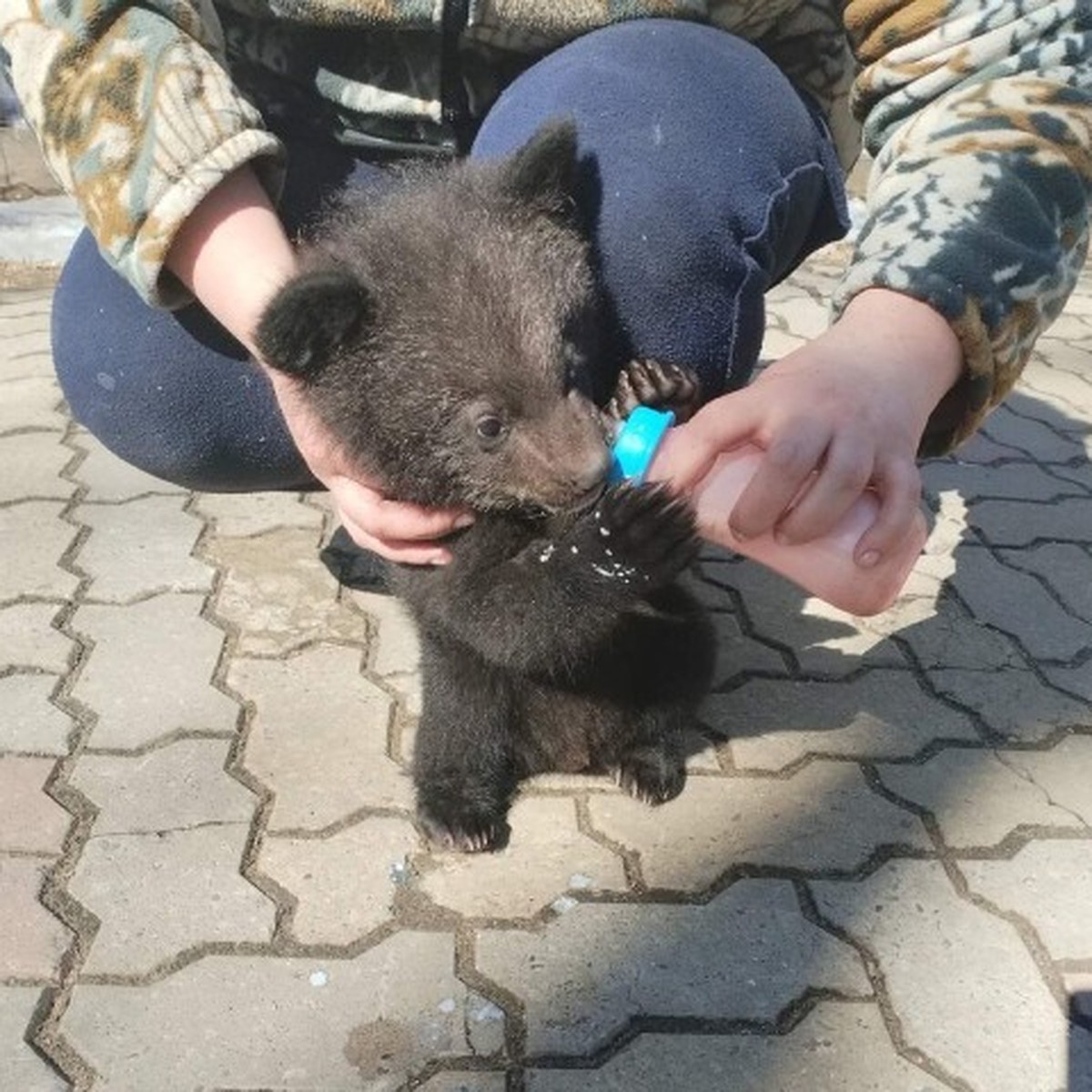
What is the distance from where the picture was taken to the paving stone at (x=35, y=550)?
117 inches

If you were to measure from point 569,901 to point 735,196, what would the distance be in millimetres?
1230

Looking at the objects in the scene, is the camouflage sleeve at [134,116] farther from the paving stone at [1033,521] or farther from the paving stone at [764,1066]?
the paving stone at [1033,521]

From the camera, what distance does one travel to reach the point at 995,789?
7.86 feet

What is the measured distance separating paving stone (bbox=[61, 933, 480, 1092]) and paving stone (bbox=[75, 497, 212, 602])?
1.25m

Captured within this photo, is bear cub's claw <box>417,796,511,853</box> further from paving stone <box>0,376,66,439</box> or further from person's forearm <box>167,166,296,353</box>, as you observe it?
paving stone <box>0,376,66,439</box>

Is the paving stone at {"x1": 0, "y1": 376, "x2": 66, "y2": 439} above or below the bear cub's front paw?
below

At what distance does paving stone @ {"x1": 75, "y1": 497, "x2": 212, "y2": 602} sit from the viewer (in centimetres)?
302

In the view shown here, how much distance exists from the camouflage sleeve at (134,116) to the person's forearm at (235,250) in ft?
0.17

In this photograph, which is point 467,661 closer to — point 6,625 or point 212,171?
point 212,171

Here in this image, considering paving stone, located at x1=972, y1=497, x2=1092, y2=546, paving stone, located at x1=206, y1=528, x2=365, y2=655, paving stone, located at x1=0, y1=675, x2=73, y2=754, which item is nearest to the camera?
paving stone, located at x1=0, y1=675, x2=73, y2=754

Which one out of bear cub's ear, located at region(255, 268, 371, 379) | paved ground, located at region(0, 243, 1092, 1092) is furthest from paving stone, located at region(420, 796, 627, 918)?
bear cub's ear, located at region(255, 268, 371, 379)

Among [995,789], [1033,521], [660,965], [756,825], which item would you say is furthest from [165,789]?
[1033,521]

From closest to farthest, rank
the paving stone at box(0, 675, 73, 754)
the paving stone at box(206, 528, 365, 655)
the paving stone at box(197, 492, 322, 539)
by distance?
the paving stone at box(0, 675, 73, 754) < the paving stone at box(206, 528, 365, 655) < the paving stone at box(197, 492, 322, 539)

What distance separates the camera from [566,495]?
1874 mm
